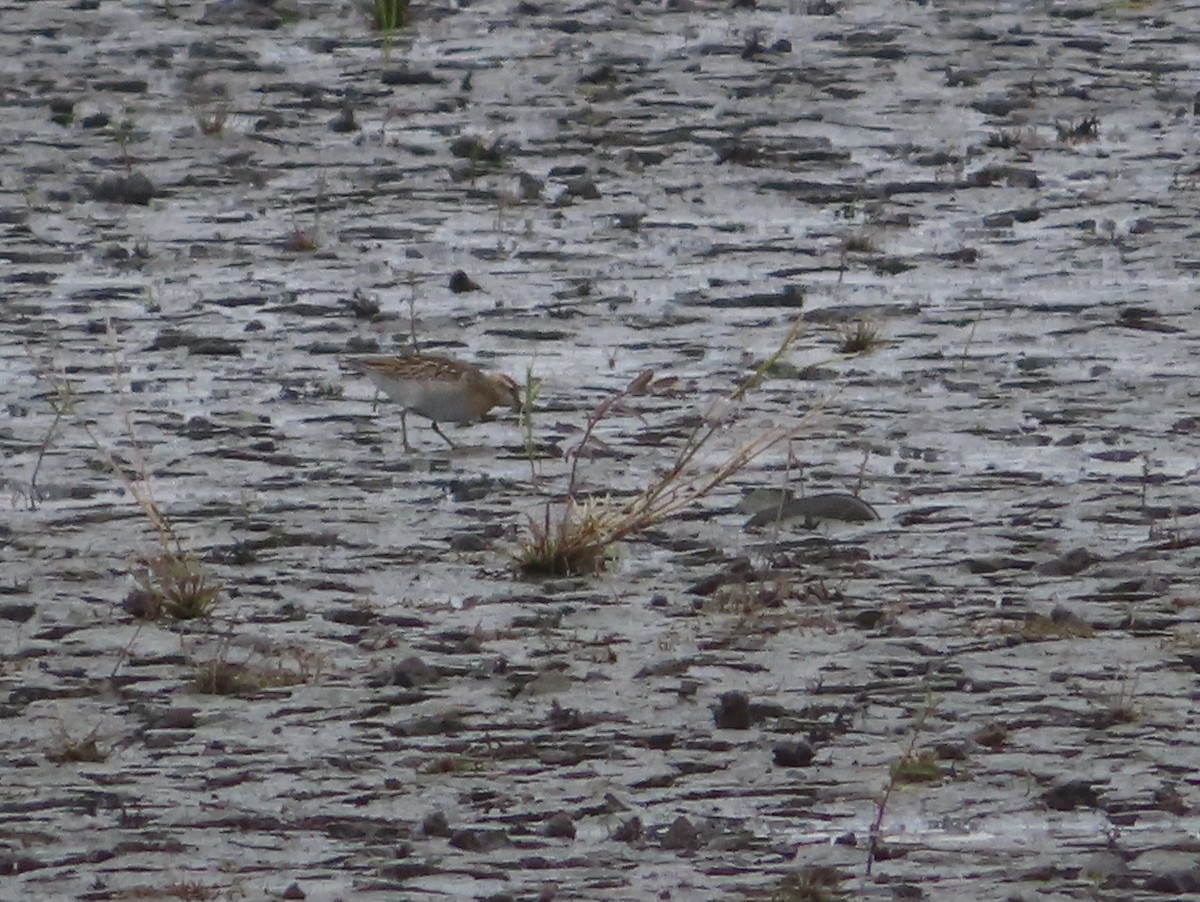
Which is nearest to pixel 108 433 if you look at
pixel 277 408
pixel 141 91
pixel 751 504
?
pixel 277 408

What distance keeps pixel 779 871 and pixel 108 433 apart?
3837 mm

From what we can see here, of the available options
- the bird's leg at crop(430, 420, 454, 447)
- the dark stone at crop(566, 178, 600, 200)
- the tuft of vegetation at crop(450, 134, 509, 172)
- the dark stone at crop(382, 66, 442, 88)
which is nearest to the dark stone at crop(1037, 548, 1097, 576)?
the bird's leg at crop(430, 420, 454, 447)

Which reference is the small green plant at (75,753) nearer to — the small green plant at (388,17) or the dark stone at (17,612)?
the dark stone at (17,612)

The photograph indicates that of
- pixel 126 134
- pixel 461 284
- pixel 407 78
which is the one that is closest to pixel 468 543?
pixel 461 284

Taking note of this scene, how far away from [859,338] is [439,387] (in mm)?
1650

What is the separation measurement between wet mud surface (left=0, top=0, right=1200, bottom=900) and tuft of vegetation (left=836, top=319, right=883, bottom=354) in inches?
1.3

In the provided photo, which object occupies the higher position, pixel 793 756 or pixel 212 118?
pixel 793 756

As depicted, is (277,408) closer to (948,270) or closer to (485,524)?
(485,524)

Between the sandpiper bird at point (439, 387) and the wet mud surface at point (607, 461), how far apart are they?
146 mm

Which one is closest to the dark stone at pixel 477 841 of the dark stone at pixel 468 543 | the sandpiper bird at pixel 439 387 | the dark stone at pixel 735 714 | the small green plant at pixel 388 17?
the dark stone at pixel 735 714

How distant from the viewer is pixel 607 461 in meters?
7.92

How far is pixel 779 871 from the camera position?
4.90m

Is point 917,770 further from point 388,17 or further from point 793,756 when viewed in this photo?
point 388,17

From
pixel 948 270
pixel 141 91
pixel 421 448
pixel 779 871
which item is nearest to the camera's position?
pixel 779 871
